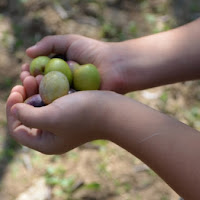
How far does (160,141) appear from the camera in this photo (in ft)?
4.46

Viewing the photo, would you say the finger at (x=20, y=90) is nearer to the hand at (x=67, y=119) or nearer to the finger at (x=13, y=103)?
the finger at (x=13, y=103)

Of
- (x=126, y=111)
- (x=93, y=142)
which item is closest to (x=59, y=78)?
(x=126, y=111)

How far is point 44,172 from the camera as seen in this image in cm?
242

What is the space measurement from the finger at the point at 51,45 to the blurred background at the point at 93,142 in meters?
0.84

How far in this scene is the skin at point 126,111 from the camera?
133 centimetres

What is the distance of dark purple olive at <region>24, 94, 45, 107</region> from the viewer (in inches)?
69.6

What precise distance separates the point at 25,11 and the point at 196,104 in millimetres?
1874

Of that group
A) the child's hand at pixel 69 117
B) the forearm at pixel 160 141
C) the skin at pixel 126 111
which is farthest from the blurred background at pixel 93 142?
the forearm at pixel 160 141

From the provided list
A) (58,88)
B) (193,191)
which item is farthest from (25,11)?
(193,191)

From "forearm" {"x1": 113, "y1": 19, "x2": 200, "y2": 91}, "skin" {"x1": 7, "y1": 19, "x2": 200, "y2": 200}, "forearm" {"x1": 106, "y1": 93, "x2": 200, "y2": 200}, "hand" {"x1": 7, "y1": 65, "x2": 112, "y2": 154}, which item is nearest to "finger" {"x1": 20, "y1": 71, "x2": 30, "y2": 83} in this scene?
"skin" {"x1": 7, "y1": 19, "x2": 200, "y2": 200}

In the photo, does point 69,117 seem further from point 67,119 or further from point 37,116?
point 37,116

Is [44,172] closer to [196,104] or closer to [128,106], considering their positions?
[128,106]

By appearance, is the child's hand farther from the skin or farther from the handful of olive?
the handful of olive

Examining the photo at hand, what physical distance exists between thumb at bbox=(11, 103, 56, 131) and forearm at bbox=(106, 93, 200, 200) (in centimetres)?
26
